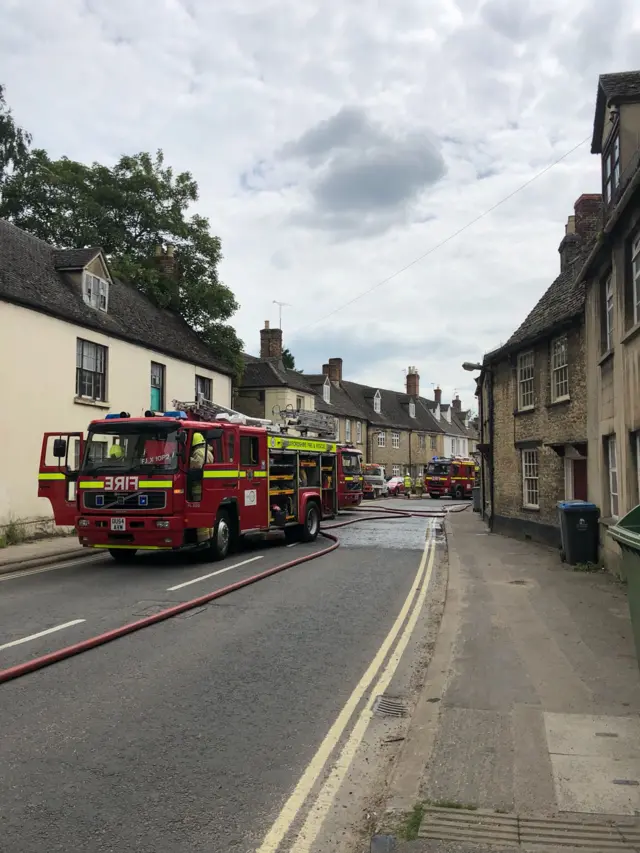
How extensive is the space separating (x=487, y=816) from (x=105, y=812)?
6.83 ft

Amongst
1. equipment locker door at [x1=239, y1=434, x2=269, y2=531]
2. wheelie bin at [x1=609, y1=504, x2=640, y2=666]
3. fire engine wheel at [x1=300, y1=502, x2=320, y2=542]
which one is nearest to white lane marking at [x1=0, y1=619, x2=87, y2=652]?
wheelie bin at [x1=609, y1=504, x2=640, y2=666]

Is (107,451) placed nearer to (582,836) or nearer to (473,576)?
(473,576)

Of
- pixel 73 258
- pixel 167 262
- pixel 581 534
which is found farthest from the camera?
pixel 167 262

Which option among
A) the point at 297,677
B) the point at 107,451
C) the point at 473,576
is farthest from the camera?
the point at 107,451

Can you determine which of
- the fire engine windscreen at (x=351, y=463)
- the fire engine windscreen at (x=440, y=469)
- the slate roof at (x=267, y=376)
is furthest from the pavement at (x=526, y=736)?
the fire engine windscreen at (x=440, y=469)

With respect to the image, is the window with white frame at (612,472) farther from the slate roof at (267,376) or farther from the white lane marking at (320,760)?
the slate roof at (267,376)

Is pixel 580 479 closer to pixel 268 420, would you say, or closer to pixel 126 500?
pixel 268 420

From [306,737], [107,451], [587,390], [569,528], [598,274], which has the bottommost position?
[306,737]

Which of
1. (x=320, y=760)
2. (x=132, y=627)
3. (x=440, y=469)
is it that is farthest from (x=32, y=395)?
(x=440, y=469)

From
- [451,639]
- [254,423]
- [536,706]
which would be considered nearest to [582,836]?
[536,706]

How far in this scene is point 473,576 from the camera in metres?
12.1

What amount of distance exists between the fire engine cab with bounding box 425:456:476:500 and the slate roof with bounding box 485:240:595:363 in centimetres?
2739

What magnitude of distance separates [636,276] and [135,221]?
1104 inches

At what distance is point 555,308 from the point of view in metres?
17.6
